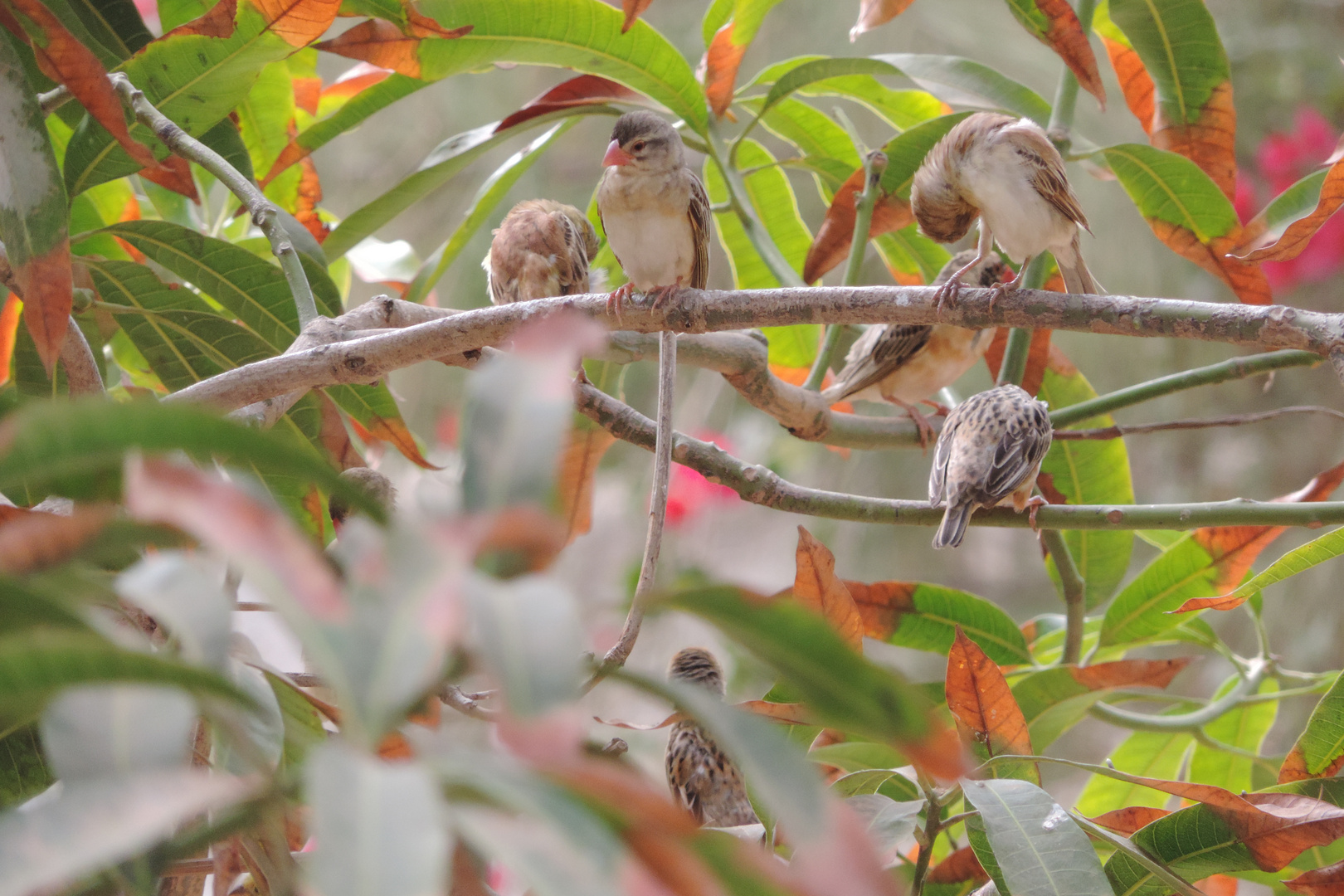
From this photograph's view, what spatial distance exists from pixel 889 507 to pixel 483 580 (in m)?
1.27

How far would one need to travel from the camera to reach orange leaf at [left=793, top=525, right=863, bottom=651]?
1.31m

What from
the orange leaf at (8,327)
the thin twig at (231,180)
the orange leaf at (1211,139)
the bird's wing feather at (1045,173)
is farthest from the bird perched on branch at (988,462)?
the orange leaf at (8,327)

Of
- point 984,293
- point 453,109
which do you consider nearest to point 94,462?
point 984,293

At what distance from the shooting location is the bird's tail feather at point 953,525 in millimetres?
1938

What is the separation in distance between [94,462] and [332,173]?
4823 millimetres

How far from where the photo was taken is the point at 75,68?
3.85 feet

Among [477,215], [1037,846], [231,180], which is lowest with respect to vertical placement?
[1037,846]

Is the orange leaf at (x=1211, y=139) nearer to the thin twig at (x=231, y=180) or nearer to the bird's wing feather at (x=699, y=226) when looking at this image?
the bird's wing feather at (x=699, y=226)

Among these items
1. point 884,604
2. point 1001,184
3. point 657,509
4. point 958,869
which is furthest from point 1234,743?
point 657,509

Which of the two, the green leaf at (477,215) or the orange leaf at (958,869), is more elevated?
the green leaf at (477,215)

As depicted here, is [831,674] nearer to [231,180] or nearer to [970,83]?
[231,180]

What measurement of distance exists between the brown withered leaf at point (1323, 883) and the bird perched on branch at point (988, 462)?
841 mm

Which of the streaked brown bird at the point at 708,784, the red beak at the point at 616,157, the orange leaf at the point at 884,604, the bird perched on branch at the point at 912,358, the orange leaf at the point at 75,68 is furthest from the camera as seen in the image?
the bird perched on branch at the point at 912,358

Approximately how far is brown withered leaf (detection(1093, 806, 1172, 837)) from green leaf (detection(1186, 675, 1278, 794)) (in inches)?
31.0
